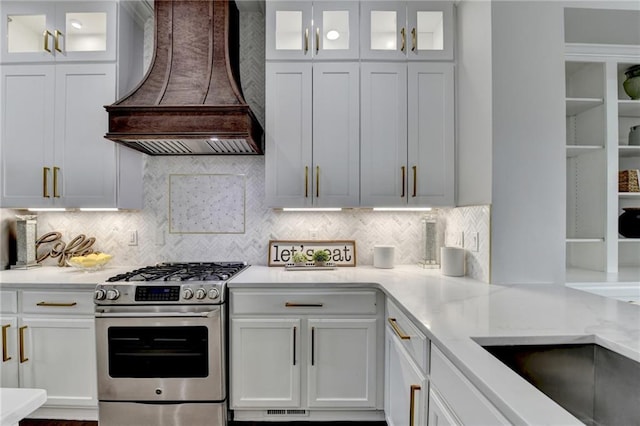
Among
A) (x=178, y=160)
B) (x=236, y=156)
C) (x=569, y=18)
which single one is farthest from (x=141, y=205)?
(x=569, y=18)

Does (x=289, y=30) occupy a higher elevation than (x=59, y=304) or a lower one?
higher

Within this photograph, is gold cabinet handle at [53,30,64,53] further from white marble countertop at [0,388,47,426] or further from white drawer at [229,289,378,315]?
white marble countertop at [0,388,47,426]

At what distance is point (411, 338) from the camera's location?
1.43 metres

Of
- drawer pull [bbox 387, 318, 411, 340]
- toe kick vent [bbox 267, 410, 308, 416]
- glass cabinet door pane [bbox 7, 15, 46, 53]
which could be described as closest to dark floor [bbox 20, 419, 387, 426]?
toe kick vent [bbox 267, 410, 308, 416]

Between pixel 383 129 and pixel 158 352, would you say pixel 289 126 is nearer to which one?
pixel 383 129

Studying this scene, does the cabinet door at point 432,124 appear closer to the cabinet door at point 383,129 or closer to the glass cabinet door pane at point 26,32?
the cabinet door at point 383,129

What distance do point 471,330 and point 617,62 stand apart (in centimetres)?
246

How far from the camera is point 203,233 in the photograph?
2670 mm

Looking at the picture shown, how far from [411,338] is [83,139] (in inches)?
101

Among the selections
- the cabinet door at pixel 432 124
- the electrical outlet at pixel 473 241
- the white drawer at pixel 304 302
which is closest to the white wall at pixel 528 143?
the electrical outlet at pixel 473 241

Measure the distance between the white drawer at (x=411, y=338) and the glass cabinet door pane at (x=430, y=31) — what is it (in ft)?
6.05

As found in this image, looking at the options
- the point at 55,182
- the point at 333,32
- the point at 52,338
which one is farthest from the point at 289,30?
the point at 52,338

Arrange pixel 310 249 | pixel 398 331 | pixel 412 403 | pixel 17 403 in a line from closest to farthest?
pixel 17 403, pixel 412 403, pixel 398 331, pixel 310 249

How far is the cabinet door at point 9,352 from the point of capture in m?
2.04
